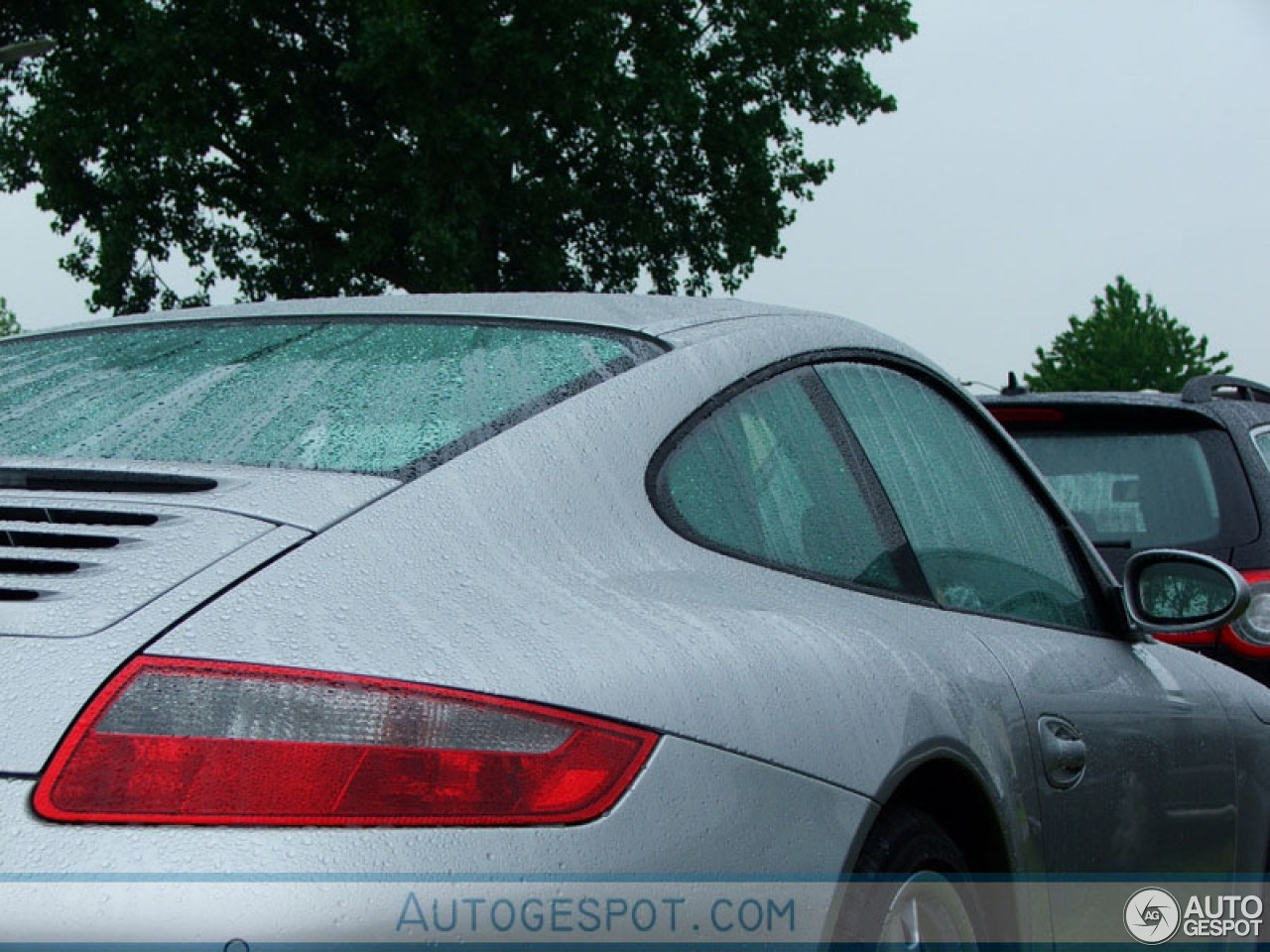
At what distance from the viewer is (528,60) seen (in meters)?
27.2

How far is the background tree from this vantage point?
106938mm

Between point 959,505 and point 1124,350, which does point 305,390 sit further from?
point 1124,350

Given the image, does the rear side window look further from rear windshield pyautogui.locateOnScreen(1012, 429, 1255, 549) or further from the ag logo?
the ag logo

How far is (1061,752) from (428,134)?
25.0 metres

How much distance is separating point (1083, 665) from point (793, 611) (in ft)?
3.76

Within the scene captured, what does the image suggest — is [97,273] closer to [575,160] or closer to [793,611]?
[575,160]

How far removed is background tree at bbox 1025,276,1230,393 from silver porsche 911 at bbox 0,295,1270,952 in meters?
104

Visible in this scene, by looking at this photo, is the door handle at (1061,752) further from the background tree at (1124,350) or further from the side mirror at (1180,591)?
the background tree at (1124,350)

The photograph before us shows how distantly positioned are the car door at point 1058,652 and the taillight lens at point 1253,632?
1938 mm

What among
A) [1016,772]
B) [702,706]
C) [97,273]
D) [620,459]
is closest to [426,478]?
[620,459]

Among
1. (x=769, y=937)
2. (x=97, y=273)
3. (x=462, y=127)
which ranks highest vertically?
(x=462, y=127)

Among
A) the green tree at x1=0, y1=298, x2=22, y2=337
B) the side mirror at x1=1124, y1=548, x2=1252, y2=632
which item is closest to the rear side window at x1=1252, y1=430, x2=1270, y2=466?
the side mirror at x1=1124, y1=548, x2=1252, y2=632

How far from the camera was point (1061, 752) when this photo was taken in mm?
3016

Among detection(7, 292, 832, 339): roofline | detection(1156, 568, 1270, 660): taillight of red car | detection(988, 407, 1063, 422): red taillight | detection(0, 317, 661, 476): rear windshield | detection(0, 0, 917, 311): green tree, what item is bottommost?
detection(1156, 568, 1270, 660): taillight of red car
